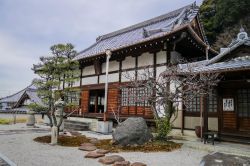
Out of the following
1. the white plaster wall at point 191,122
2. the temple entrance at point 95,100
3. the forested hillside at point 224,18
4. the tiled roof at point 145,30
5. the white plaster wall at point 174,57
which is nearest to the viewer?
the white plaster wall at point 191,122

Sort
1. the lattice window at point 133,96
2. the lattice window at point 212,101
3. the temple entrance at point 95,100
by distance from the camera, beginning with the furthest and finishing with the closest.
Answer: the temple entrance at point 95,100 < the lattice window at point 133,96 < the lattice window at point 212,101

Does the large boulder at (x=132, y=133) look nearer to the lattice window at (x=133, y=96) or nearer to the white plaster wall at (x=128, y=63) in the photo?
the lattice window at (x=133, y=96)

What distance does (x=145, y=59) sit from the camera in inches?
591

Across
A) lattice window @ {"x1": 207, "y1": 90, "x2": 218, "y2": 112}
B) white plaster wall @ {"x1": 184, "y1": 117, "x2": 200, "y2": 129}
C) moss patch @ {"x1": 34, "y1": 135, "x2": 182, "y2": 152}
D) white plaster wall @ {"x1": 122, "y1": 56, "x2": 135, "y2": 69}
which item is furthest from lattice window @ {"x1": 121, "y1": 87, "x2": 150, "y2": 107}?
moss patch @ {"x1": 34, "y1": 135, "x2": 182, "y2": 152}

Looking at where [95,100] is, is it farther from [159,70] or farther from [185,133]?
[185,133]

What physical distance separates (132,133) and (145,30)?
9.25m

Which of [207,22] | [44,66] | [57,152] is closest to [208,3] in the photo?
[207,22]

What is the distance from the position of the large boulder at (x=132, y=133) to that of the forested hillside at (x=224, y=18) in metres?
19.2

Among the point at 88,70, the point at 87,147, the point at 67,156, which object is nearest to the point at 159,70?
the point at 87,147

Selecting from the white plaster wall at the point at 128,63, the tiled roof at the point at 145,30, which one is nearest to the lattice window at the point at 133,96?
the white plaster wall at the point at 128,63

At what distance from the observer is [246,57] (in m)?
11.3

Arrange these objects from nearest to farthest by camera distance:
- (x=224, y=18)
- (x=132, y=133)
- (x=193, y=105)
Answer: (x=132, y=133)
(x=193, y=105)
(x=224, y=18)

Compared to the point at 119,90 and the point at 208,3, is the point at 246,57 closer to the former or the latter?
the point at 119,90

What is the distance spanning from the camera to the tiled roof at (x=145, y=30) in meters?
16.2
